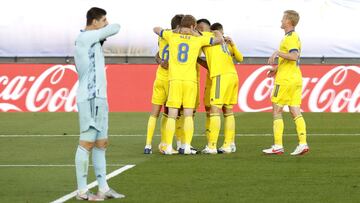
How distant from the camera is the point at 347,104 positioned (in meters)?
26.3

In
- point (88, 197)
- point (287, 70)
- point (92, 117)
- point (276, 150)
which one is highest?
point (92, 117)

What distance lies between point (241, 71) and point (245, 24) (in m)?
5.29

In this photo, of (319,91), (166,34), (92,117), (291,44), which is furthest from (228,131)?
(319,91)

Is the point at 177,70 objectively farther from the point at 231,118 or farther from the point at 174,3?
the point at 174,3

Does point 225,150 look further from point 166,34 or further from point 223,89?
point 166,34

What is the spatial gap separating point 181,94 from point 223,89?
2.79 ft

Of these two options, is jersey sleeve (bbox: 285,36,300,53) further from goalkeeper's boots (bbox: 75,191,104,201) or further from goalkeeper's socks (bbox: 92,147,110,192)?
goalkeeper's boots (bbox: 75,191,104,201)

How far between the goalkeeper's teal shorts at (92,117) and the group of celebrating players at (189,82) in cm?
470

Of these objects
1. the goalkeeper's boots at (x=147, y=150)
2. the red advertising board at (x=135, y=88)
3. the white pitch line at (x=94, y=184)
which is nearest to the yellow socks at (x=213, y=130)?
the goalkeeper's boots at (x=147, y=150)

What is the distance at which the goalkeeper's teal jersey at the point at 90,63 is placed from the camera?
462 inches

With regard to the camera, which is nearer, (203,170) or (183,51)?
(203,170)

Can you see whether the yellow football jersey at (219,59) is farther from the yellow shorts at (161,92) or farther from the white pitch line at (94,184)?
the white pitch line at (94,184)

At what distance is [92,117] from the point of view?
11742 millimetres

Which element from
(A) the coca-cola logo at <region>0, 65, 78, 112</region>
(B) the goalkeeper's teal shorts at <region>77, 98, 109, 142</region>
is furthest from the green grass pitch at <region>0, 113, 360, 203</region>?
(A) the coca-cola logo at <region>0, 65, 78, 112</region>
